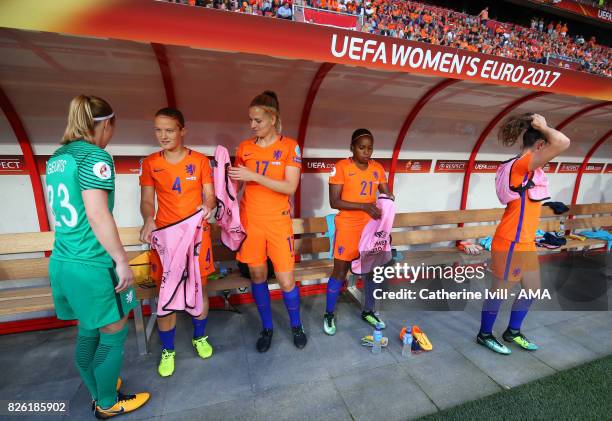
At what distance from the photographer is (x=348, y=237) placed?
8.41ft

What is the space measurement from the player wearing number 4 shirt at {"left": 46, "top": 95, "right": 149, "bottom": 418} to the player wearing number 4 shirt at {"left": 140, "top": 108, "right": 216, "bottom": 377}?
50 centimetres

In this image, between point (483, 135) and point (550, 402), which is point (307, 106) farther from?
point (550, 402)

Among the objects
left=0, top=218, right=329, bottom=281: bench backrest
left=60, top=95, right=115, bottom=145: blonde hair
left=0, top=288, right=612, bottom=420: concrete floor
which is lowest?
left=0, top=288, right=612, bottom=420: concrete floor

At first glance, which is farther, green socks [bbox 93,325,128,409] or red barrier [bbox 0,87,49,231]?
red barrier [bbox 0,87,49,231]

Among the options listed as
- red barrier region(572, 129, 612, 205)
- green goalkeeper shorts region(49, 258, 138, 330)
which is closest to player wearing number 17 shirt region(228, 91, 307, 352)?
green goalkeeper shorts region(49, 258, 138, 330)

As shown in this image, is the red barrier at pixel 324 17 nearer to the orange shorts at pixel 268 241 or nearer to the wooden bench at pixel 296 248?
the wooden bench at pixel 296 248

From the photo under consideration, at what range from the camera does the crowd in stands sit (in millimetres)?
6113

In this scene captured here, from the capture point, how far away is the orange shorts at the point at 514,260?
2266 millimetres

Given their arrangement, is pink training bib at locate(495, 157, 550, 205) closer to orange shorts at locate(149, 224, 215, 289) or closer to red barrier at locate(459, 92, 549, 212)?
red barrier at locate(459, 92, 549, 212)

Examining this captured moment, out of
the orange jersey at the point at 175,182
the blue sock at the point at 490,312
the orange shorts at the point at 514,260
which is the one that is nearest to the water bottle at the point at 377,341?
the blue sock at the point at 490,312

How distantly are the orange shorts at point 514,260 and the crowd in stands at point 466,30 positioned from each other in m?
4.74

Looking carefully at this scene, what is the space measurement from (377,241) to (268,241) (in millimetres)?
954

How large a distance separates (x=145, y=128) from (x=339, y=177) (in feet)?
6.34

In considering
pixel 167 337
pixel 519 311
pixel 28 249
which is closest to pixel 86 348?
pixel 167 337
